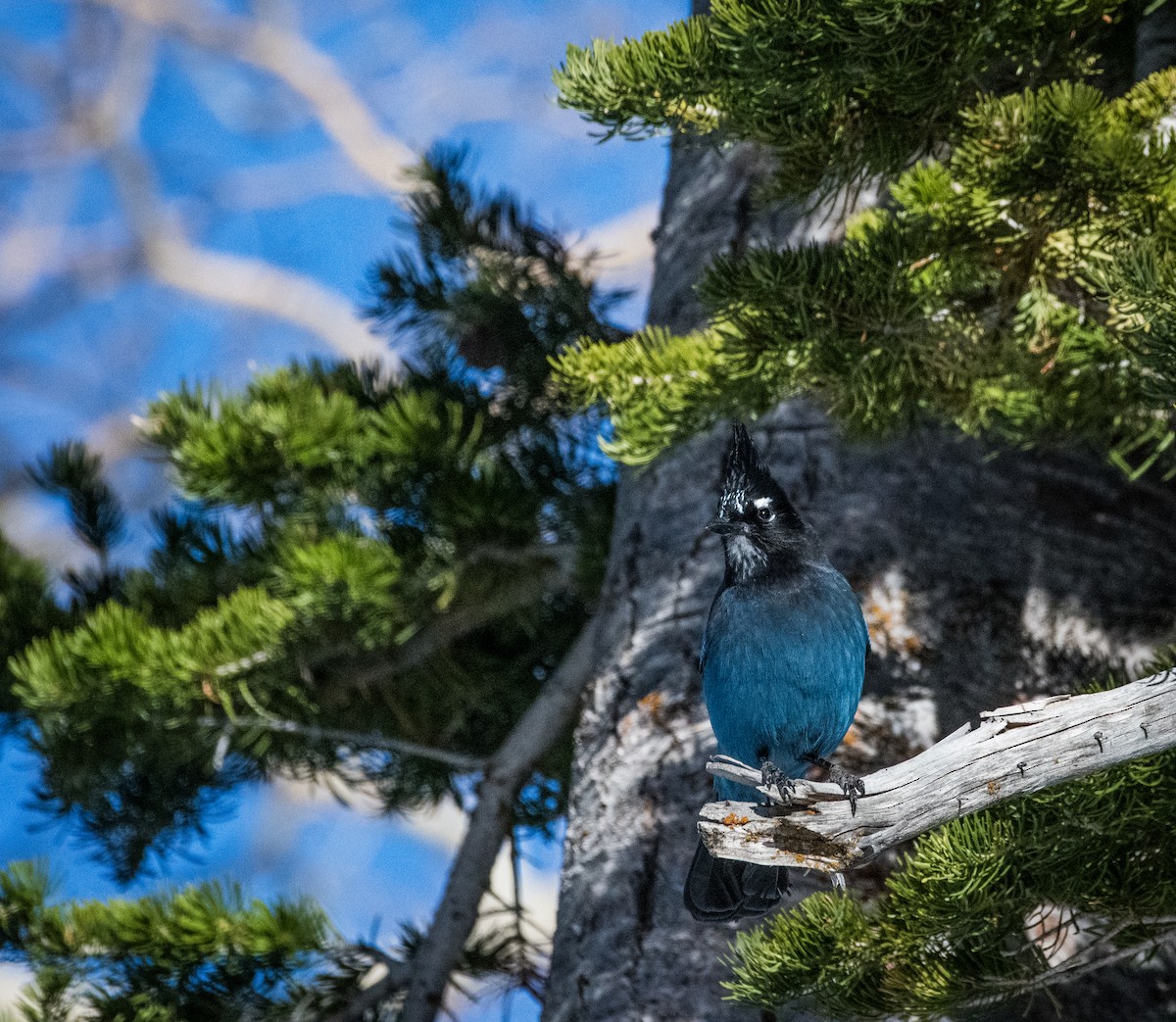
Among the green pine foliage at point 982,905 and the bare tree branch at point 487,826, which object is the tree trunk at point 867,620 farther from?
the green pine foliage at point 982,905

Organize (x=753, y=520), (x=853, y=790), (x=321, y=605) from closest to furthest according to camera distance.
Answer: (x=853, y=790) < (x=753, y=520) < (x=321, y=605)

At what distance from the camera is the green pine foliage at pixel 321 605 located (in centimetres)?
281

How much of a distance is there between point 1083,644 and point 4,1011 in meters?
2.40

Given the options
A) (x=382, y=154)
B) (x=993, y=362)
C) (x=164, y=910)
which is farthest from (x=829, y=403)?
(x=382, y=154)

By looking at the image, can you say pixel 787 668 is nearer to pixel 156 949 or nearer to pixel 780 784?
pixel 780 784

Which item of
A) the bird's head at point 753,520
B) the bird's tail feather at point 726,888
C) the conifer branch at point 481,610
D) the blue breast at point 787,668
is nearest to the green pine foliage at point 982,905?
the bird's tail feather at point 726,888

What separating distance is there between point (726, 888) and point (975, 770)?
22.2 inches

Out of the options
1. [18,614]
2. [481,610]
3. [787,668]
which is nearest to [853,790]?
[787,668]

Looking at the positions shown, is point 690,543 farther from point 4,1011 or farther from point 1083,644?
point 4,1011

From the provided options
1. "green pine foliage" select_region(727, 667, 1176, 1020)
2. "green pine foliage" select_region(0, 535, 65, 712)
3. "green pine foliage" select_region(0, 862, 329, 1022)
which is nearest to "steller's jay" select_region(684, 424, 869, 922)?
"green pine foliage" select_region(727, 667, 1176, 1020)

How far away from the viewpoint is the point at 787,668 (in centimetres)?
187

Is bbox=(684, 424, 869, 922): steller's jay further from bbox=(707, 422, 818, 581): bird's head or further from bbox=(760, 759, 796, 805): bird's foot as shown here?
bbox=(760, 759, 796, 805): bird's foot

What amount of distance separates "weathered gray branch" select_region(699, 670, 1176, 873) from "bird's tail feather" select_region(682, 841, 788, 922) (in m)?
0.47

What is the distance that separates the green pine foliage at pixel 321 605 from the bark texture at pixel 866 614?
47cm
